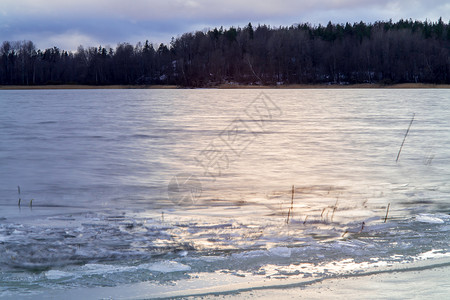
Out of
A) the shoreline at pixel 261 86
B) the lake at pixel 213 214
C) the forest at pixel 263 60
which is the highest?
the forest at pixel 263 60

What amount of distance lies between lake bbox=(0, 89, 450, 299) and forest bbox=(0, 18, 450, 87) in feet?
215

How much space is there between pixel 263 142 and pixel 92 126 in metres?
10.0

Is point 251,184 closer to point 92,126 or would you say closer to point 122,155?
point 122,155

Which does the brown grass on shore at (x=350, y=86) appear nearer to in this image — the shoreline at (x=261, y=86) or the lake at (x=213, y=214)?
the shoreline at (x=261, y=86)

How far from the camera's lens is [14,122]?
24750 millimetres

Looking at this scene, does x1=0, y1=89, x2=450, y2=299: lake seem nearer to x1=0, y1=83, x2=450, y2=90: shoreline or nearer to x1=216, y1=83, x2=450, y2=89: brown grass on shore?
x1=216, y1=83, x2=450, y2=89: brown grass on shore

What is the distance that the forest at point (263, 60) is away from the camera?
3223 inches

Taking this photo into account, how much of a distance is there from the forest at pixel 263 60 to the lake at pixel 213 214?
215 ft

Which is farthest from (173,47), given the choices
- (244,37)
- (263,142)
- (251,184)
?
(251,184)

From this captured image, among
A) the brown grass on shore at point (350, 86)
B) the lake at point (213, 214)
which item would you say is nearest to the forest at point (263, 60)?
the brown grass on shore at point (350, 86)

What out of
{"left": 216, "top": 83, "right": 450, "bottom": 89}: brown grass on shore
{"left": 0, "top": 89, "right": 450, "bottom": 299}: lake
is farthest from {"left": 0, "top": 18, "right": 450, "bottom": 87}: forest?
{"left": 0, "top": 89, "right": 450, "bottom": 299}: lake

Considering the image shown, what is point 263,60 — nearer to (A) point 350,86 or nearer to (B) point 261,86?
(B) point 261,86

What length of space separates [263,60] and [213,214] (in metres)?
75.0

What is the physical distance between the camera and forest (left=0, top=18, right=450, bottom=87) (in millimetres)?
81875
